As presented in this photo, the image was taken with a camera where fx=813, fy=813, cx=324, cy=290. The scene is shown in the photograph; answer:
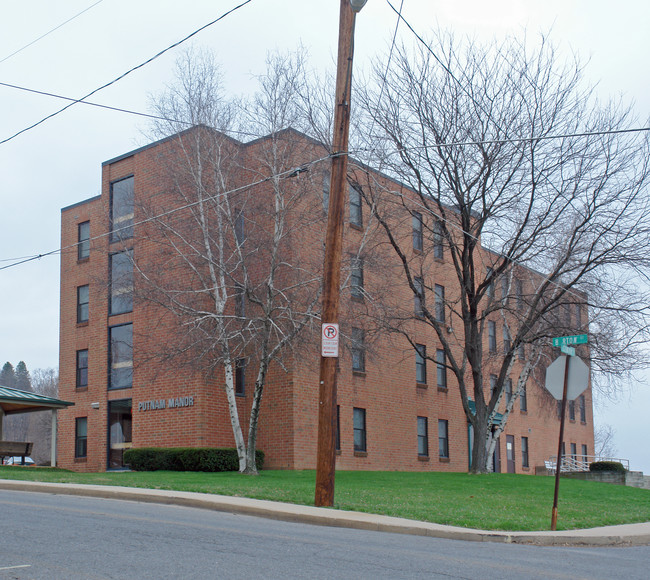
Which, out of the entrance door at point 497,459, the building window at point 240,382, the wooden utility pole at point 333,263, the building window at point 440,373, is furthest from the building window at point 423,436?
the wooden utility pole at point 333,263

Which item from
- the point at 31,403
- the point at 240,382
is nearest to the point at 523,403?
the point at 240,382

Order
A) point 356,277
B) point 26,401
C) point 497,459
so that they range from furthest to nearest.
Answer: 1. point 497,459
2. point 26,401
3. point 356,277

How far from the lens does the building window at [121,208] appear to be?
30362mm

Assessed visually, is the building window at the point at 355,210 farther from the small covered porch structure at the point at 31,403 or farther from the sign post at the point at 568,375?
the sign post at the point at 568,375

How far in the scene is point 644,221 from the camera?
24406 mm

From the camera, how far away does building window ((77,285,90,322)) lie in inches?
1346

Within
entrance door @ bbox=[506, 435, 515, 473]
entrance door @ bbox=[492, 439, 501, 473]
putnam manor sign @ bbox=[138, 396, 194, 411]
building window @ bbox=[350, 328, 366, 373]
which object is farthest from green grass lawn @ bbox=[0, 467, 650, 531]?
entrance door @ bbox=[506, 435, 515, 473]

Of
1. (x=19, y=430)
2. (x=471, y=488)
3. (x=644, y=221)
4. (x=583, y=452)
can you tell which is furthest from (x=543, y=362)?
(x=19, y=430)

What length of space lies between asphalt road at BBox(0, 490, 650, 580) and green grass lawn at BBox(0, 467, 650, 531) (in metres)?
2.21

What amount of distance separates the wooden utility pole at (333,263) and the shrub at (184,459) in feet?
39.0

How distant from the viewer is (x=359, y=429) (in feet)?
103

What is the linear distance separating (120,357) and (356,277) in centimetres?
1122

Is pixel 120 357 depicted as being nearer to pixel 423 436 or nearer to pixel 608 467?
pixel 423 436

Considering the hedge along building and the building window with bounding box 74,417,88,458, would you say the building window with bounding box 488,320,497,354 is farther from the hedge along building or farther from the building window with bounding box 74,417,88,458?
the building window with bounding box 74,417,88,458
